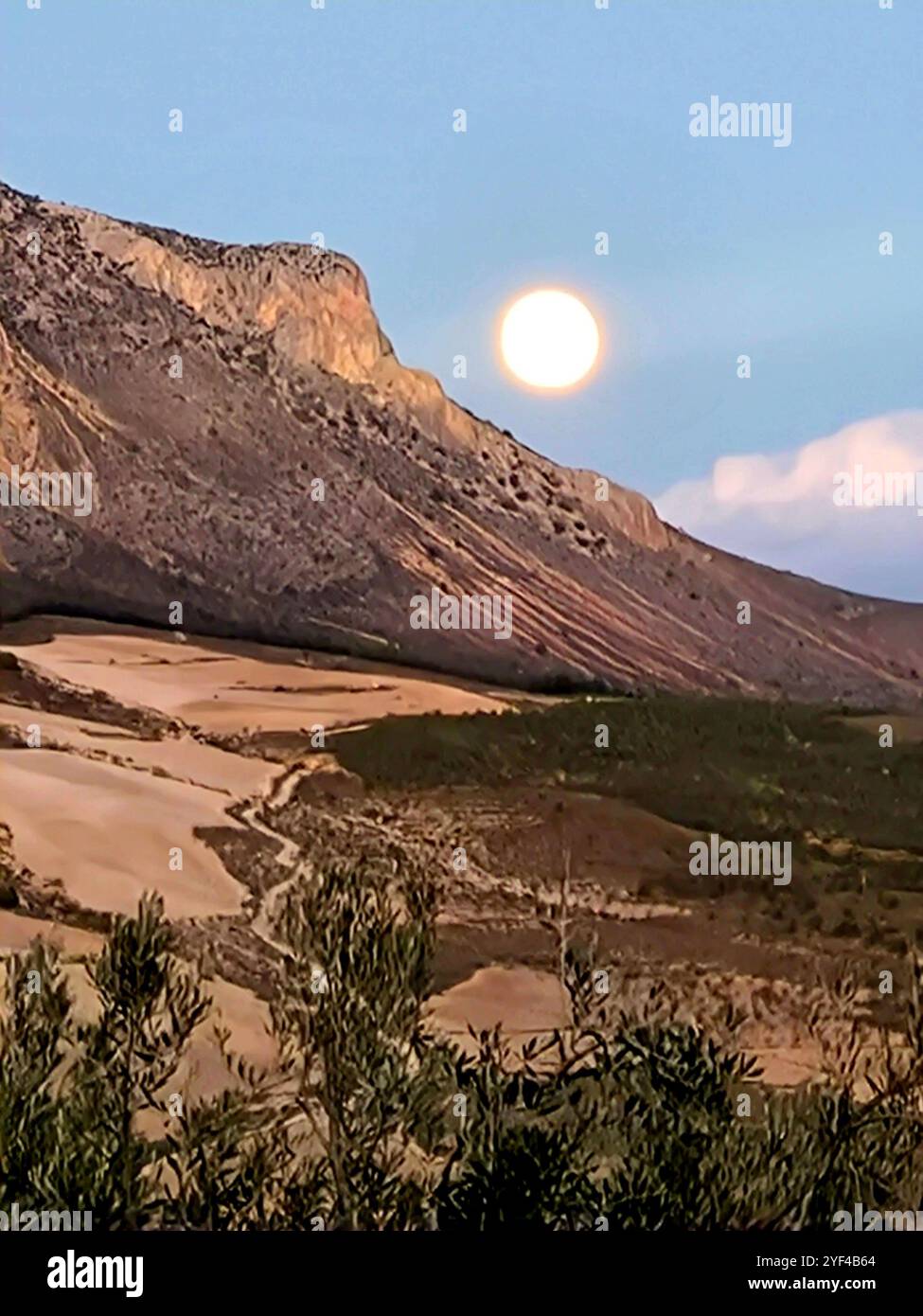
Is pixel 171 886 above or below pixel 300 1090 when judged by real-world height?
above

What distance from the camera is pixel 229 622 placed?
6.72 meters

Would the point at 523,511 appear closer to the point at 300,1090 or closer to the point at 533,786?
the point at 533,786

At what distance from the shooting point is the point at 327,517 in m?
6.85

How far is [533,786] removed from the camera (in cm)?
637

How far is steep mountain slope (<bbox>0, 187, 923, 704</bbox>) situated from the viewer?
22.1 ft

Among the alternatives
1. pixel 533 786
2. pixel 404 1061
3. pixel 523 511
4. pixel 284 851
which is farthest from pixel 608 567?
pixel 404 1061

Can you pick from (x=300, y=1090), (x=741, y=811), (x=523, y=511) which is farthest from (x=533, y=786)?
(x=300, y=1090)

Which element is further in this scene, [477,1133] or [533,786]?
[533,786]

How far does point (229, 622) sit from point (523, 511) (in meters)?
1.15

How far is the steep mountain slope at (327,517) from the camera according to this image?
6.73 m

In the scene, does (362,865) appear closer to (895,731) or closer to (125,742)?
(125,742)
